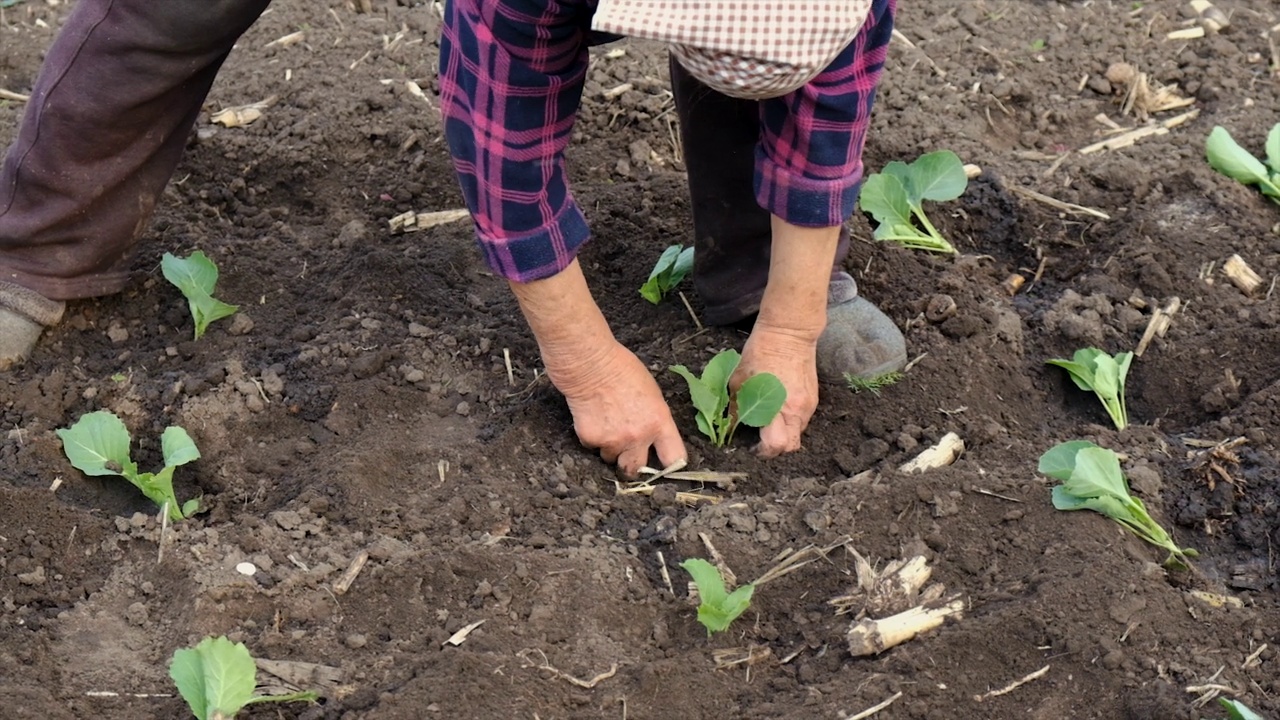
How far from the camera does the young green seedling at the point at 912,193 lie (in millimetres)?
3045

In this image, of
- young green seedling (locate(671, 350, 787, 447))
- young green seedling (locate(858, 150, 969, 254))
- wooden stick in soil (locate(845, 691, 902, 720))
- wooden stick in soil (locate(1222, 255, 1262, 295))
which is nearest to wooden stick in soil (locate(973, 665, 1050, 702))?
wooden stick in soil (locate(845, 691, 902, 720))

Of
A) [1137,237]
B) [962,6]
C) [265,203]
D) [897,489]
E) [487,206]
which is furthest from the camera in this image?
[962,6]

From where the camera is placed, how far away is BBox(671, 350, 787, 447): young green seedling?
2.48 metres

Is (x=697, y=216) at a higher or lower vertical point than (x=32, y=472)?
higher

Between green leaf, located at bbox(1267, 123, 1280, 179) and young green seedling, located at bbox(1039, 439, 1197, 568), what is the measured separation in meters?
1.42

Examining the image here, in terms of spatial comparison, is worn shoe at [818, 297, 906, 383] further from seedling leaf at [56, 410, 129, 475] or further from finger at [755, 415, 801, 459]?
seedling leaf at [56, 410, 129, 475]

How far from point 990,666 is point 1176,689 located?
269mm

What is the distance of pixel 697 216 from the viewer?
286 cm

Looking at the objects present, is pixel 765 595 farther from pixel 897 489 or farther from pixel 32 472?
pixel 32 472

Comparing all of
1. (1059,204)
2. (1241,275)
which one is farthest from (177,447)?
(1241,275)

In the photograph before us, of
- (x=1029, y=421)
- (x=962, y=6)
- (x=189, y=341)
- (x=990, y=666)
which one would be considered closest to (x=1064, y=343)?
(x=1029, y=421)

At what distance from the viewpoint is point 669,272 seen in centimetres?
300

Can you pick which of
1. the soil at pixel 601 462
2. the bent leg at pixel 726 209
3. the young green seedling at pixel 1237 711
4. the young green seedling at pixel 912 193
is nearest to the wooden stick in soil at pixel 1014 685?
the soil at pixel 601 462

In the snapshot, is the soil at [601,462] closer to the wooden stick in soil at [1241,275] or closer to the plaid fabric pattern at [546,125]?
the wooden stick in soil at [1241,275]
